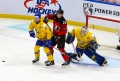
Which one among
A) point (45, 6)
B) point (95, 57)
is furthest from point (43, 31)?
point (45, 6)

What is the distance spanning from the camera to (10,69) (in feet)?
16.2

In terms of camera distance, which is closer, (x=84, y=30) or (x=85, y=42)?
(x=84, y=30)

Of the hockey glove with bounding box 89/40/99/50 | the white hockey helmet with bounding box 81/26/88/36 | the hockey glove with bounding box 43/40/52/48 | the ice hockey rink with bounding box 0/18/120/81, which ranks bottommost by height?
the ice hockey rink with bounding box 0/18/120/81

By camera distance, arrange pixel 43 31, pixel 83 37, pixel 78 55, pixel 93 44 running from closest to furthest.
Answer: pixel 43 31
pixel 93 44
pixel 83 37
pixel 78 55

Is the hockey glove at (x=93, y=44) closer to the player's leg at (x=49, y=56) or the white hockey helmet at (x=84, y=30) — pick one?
the white hockey helmet at (x=84, y=30)

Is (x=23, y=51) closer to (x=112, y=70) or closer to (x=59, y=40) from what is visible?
(x=59, y=40)

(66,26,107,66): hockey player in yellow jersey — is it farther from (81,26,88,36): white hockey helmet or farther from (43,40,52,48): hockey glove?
(43,40,52,48): hockey glove

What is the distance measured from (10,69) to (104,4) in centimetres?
445

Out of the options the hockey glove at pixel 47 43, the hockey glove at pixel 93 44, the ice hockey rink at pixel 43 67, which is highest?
the hockey glove at pixel 47 43

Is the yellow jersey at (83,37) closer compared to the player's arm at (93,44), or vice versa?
the player's arm at (93,44)

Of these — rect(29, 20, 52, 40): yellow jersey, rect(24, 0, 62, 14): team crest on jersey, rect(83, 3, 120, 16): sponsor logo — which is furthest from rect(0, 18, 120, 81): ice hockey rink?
rect(24, 0, 62, 14): team crest on jersey

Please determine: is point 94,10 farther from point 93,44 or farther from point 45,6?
point 93,44

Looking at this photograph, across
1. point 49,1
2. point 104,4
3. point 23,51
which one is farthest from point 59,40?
point 49,1

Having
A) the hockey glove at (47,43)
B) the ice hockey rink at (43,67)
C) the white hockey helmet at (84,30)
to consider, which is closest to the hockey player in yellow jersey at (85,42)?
the white hockey helmet at (84,30)
